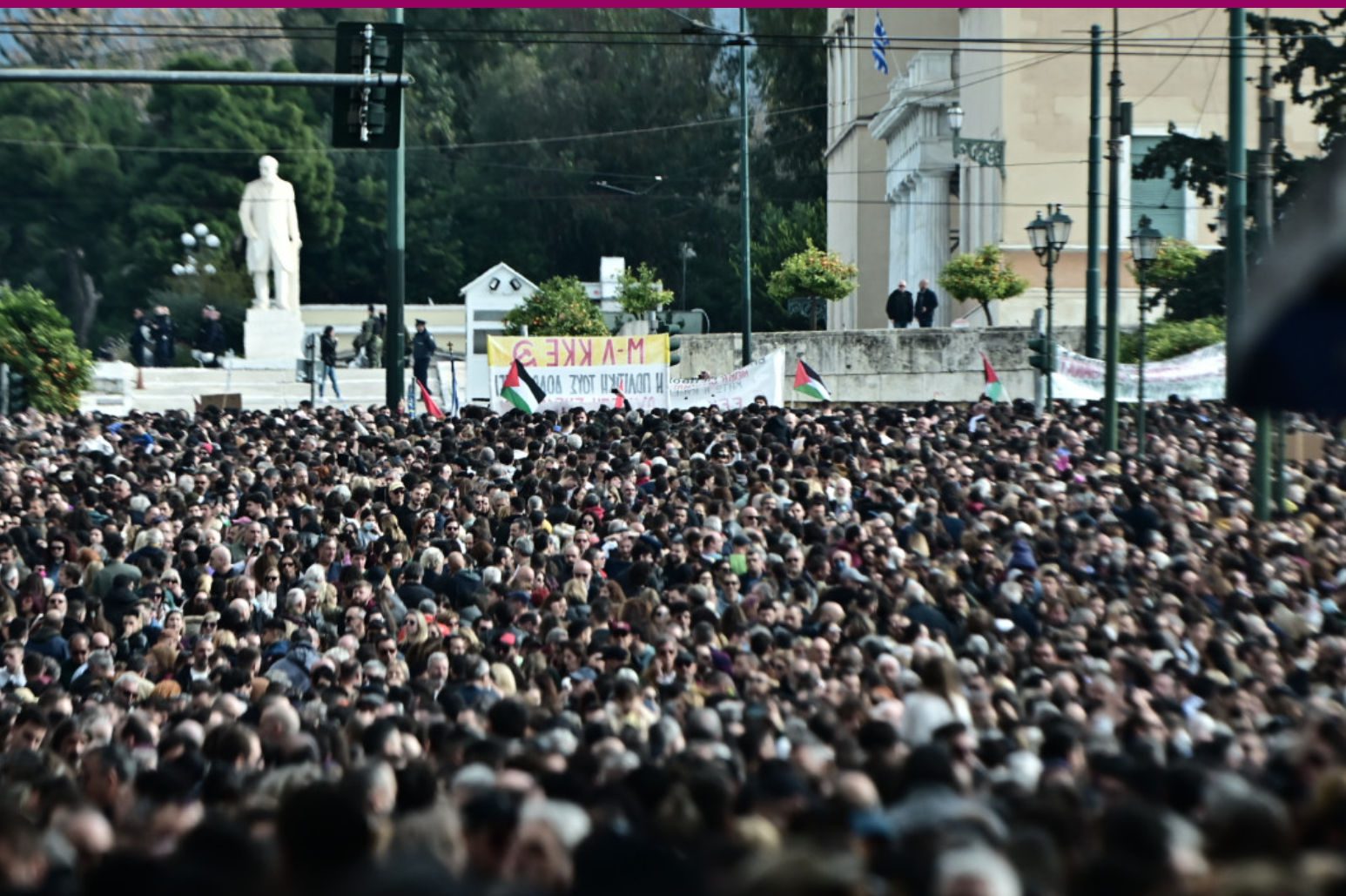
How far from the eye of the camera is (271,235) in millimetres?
45781

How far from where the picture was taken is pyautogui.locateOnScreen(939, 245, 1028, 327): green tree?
41.5 meters

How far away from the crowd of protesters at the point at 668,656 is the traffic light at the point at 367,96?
3247 mm

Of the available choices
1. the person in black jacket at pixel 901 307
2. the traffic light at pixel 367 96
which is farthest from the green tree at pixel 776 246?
the traffic light at pixel 367 96

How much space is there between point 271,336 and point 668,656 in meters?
34.5

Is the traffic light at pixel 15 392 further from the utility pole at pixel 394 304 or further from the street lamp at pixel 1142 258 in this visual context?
the street lamp at pixel 1142 258

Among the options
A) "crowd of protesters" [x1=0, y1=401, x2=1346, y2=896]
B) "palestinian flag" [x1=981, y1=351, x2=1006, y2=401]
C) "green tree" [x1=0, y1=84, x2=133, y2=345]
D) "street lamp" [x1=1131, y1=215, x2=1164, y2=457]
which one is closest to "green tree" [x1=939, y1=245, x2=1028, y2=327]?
"palestinian flag" [x1=981, y1=351, x2=1006, y2=401]

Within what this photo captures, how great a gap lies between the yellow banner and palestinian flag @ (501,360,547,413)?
34cm

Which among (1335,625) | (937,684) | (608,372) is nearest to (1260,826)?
(937,684)

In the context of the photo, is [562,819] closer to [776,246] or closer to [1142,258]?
[1142,258]

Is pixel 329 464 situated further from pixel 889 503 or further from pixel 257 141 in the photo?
pixel 257 141

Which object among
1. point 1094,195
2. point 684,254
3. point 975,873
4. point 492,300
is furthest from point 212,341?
point 975,873

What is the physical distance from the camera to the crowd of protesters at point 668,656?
6328 millimetres

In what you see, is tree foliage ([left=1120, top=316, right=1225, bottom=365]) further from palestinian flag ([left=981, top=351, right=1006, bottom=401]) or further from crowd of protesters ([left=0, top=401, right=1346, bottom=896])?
crowd of protesters ([left=0, top=401, right=1346, bottom=896])

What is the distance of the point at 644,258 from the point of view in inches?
2879
